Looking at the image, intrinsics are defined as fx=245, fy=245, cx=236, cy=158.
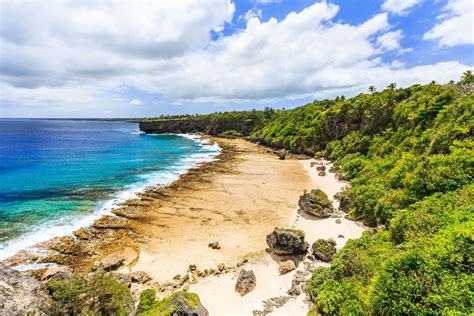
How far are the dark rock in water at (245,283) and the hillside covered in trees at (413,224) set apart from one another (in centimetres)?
398

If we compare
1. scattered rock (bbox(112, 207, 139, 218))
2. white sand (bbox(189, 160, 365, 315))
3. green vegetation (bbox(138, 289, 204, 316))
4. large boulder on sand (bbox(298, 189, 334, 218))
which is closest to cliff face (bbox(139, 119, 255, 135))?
scattered rock (bbox(112, 207, 139, 218))

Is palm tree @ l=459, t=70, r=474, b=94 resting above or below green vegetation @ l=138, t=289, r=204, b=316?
above

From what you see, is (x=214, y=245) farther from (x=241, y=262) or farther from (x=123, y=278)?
(x=123, y=278)

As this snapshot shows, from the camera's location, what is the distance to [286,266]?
61.8 feet

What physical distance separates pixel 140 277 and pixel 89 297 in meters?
6.43

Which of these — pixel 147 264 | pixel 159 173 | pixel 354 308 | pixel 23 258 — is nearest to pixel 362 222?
pixel 354 308

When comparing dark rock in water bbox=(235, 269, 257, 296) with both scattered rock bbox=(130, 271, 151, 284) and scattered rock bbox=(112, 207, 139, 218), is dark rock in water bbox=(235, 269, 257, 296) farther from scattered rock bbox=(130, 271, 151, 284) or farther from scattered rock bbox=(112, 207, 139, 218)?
scattered rock bbox=(112, 207, 139, 218)

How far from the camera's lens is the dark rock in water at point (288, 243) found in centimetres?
2045

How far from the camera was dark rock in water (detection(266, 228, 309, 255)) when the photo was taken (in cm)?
2045

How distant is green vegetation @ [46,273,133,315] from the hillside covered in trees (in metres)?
10.6

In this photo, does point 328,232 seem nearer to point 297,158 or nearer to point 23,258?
point 23,258

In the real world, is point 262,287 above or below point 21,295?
below

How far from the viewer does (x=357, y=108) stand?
5772cm

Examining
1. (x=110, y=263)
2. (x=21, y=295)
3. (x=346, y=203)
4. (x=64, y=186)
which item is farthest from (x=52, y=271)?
(x=346, y=203)
